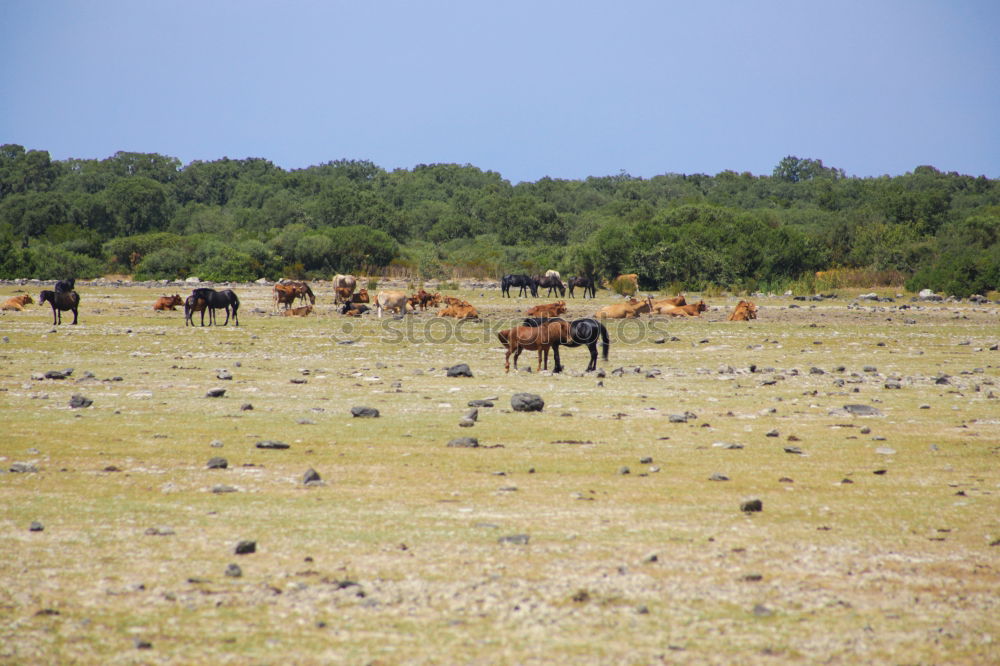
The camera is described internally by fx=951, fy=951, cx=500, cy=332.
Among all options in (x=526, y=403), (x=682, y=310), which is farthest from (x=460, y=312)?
(x=526, y=403)

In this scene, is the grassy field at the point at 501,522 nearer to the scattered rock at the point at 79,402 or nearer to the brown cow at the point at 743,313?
the scattered rock at the point at 79,402

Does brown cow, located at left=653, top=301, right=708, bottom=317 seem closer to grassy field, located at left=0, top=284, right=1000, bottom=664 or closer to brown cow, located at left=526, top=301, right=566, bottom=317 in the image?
brown cow, located at left=526, top=301, right=566, bottom=317

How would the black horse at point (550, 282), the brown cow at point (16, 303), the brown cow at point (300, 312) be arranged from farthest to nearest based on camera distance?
the black horse at point (550, 282) → the brown cow at point (16, 303) → the brown cow at point (300, 312)

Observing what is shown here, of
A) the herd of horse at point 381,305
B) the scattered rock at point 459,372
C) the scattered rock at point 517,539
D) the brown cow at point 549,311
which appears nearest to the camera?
the scattered rock at point 517,539

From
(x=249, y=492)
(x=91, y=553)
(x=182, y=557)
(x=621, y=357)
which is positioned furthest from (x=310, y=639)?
(x=621, y=357)

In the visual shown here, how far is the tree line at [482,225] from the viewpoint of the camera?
5456 centimetres

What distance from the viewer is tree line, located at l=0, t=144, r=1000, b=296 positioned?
54.6m

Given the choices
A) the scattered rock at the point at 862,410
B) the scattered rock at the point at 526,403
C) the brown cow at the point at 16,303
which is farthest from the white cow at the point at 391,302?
the scattered rock at the point at 862,410

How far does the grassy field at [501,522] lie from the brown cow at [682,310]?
1800 centimetres

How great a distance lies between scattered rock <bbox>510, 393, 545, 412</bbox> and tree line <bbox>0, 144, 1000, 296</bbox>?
3760 cm

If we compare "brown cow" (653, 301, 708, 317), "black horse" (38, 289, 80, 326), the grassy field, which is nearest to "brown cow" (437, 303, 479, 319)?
"brown cow" (653, 301, 708, 317)

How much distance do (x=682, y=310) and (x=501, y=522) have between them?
29306 mm

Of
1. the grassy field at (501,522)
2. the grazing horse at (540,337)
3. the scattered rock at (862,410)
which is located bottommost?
the grassy field at (501,522)

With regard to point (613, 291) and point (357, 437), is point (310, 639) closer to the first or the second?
point (357, 437)
